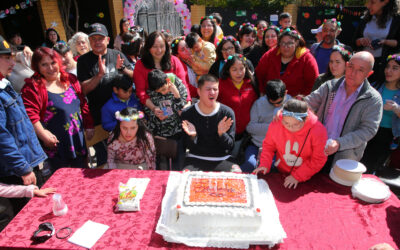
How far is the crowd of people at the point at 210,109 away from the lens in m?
2.15

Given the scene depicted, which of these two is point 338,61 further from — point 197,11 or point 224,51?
point 197,11

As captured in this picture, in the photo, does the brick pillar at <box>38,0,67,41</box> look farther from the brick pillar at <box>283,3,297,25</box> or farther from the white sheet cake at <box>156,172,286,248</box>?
the brick pillar at <box>283,3,297,25</box>

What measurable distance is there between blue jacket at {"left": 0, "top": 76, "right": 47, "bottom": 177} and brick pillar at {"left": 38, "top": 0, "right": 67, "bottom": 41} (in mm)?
6610

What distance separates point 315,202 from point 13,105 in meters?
2.57

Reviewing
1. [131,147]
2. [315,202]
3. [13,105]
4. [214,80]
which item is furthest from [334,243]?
[13,105]

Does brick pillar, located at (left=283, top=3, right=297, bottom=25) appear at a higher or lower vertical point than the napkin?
higher

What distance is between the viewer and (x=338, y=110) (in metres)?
2.40

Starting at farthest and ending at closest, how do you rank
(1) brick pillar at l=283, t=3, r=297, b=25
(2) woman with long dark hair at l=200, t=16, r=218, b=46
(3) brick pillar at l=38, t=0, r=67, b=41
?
(1) brick pillar at l=283, t=3, r=297, b=25 < (3) brick pillar at l=38, t=0, r=67, b=41 < (2) woman with long dark hair at l=200, t=16, r=218, b=46

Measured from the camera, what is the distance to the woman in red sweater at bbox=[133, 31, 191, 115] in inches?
122

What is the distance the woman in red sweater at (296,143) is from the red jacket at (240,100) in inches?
37.4

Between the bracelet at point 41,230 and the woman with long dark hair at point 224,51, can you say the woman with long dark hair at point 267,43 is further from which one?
the bracelet at point 41,230

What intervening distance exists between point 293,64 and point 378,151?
1494 mm

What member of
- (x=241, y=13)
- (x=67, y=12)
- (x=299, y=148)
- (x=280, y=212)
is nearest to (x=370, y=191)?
(x=299, y=148)

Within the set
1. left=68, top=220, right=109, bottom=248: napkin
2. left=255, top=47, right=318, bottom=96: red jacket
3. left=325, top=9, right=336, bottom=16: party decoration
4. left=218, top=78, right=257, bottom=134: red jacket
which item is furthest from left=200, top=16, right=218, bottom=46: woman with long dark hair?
left=325, top=9, right=336, bottom=16: party decoration
